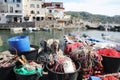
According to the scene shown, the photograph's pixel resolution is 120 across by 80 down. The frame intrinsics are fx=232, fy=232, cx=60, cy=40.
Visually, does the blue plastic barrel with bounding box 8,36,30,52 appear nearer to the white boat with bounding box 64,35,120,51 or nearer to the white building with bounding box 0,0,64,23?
the white boat with bounding box 64,35,120,51

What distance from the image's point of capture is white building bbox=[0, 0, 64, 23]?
67.9 meters

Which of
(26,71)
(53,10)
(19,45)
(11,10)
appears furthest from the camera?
(53,10)

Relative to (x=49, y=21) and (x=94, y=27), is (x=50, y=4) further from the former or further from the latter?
(x=94, y=27)

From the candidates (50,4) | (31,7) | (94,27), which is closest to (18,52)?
(31,7)

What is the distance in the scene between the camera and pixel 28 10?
243 ft

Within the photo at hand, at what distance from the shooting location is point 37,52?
26.0 ft

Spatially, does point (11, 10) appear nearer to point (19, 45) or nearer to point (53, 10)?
point (53, 10)

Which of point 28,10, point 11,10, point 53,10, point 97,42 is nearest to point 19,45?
point 97,42

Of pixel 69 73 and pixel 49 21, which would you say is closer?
pixel 69 73

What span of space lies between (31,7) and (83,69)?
226 feet

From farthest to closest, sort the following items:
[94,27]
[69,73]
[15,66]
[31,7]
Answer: [94,27] < [31,7] < [15,66] < [69,73]

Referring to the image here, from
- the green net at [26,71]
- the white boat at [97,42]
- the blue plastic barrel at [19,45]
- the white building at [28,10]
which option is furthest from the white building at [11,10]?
the green net at [26,71]

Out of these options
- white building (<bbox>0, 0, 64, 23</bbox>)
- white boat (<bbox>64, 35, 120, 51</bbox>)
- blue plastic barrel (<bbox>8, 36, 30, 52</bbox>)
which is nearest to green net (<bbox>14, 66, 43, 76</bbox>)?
blue plastic barrel (<bbox>8, 36, 30, 52</bbox>)

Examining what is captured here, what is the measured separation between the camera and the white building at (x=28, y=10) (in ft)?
223
